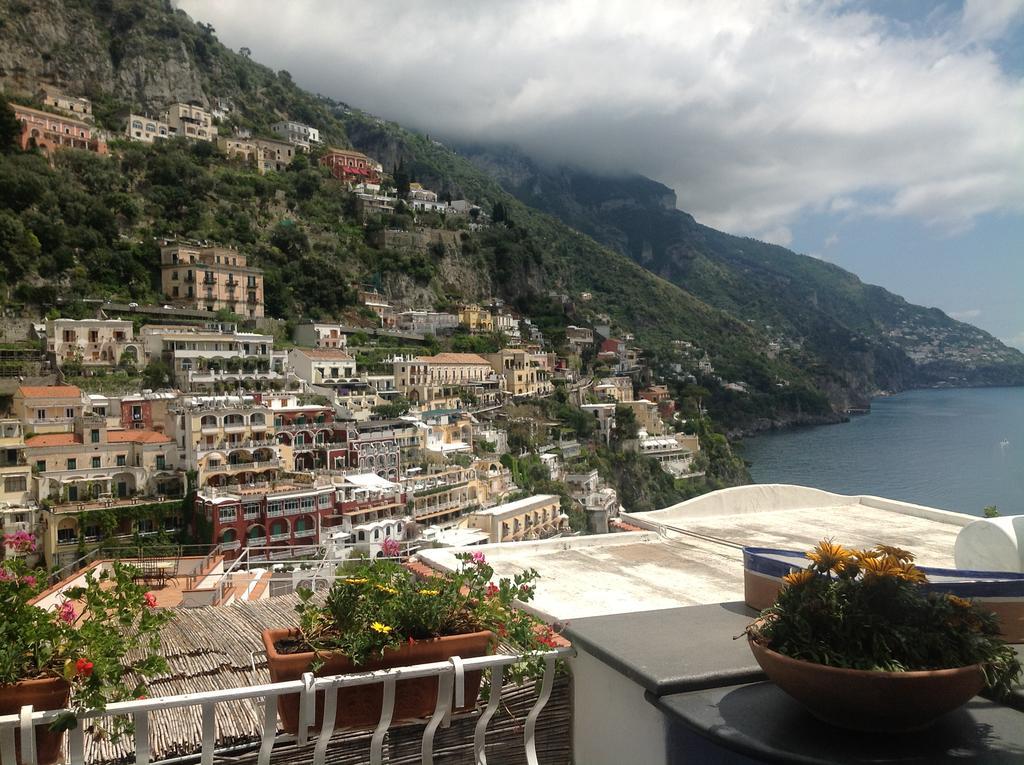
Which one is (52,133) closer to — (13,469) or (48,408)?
(48,408)

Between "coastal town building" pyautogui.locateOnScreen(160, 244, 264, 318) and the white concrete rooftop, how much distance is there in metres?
38.5

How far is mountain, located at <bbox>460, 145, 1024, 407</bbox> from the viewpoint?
5012 inches

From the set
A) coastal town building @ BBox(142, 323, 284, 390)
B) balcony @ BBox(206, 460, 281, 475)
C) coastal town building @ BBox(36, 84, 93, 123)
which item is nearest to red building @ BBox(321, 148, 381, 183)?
coastal town building @ BBox(36, 84, 93, 123)

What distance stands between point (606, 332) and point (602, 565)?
66956 mm

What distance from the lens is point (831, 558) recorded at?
186cm

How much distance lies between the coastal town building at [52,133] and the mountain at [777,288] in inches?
3490

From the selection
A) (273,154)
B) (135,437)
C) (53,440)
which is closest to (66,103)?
(273,154)

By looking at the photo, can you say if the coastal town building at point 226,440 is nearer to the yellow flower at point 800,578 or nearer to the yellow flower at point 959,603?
the yellow flower at point 800,578

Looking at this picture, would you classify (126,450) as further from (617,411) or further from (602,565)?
(617,411)

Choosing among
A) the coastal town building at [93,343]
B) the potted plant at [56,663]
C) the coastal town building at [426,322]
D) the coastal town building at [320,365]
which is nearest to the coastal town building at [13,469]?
the coastal town building at [93,343]

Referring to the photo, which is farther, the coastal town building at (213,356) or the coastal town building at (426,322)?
the coastal town building at (426,322)

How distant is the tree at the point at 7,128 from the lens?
1695 inches

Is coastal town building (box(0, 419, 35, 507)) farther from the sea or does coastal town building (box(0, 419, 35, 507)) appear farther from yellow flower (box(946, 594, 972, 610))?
the sea

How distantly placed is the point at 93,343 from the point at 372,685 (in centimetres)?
3384
